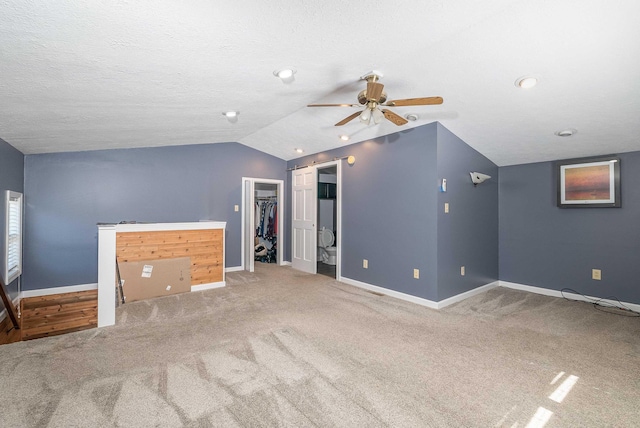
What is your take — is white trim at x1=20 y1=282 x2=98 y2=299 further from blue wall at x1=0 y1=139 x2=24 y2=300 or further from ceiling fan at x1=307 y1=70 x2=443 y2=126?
ceiling fan at x1=307 y1=70 x2=443 y2=126

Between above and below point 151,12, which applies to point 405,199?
below

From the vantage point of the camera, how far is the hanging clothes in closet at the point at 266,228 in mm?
6895

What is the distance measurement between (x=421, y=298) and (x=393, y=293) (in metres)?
0.44

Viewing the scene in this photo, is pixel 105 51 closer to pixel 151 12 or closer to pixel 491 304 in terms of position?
pixel 151 12

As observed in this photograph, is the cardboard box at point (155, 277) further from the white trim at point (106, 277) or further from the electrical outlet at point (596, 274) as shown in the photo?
the electrical outlet at point (596, 274)

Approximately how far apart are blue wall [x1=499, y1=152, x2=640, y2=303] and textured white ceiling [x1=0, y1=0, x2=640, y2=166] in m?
0.71

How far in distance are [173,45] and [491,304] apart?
14.4 feet

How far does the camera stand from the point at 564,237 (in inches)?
168

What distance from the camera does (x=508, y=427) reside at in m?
1.69

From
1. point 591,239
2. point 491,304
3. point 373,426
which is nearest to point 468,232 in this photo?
point 491,304

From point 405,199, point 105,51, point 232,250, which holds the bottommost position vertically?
point 232,250

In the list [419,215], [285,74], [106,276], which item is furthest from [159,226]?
[419,215]

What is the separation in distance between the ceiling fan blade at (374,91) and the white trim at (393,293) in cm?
262

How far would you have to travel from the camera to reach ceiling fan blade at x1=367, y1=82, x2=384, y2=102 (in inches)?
94.1
